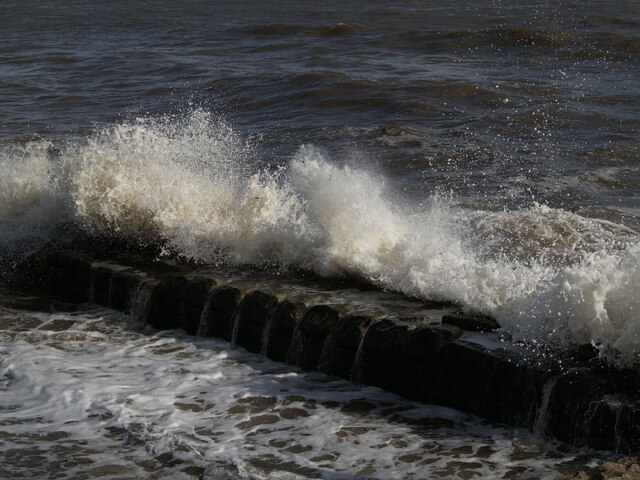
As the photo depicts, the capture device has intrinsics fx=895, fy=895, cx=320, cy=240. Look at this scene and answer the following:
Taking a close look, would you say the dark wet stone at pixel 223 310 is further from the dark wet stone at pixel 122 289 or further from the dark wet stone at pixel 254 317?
the dark wet stone at pixel 122 289

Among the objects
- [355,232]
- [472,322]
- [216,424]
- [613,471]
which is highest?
[355,232]

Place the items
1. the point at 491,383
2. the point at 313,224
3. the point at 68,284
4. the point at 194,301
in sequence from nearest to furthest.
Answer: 1. the point at 491,383
2. the point at 194,301
3. the point at 313,224
4. the point at 68,284

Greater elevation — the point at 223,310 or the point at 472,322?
the point at 472,322

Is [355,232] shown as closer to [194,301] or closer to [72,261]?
[194,301]

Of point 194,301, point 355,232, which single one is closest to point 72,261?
point 194,301

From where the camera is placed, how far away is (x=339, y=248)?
672 cm

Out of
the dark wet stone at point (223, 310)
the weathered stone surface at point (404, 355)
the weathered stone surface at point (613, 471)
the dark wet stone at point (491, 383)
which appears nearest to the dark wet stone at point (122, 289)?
the dark wet stone at point (223, 310)

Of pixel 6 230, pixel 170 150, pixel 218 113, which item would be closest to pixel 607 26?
→ pixel 218 113

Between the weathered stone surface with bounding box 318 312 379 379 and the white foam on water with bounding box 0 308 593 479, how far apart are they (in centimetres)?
9

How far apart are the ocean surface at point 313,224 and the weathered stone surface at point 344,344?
5.7 inches

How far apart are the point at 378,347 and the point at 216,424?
1074mm

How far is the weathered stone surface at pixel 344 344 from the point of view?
5.46 meters

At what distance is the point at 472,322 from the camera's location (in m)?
5.36

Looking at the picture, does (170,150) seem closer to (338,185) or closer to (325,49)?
(338,185)
